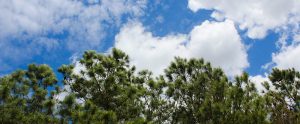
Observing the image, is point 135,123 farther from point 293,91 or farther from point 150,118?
point 293,91

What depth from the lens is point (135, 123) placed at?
12609 mm

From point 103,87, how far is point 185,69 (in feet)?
17.3

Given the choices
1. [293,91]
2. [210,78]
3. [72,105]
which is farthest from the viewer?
[293,91]

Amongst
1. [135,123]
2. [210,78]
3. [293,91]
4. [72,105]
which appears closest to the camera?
[135,123]

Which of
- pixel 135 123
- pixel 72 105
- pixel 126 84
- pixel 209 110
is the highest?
pixel 126 84

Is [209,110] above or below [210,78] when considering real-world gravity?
below

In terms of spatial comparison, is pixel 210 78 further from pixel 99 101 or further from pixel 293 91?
pixel 293 91

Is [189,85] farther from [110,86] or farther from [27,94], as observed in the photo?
[27,94]

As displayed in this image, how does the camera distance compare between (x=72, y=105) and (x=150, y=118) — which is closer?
(x=72, y=105)

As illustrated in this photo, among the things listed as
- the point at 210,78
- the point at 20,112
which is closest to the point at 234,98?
the point at 210,78

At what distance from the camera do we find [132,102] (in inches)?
958

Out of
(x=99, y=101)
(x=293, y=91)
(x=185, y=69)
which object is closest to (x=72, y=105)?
(x=99, y=101)

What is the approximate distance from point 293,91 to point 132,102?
13705 mm

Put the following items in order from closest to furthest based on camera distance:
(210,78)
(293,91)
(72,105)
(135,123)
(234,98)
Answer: (135,123), (234,98), (72,105), (210,78), (293,91)
